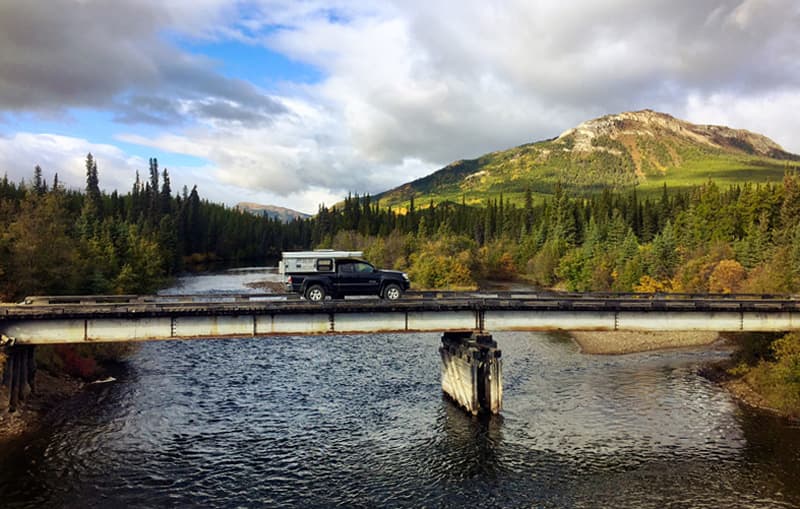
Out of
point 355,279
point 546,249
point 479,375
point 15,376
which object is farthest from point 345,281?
point 546,249

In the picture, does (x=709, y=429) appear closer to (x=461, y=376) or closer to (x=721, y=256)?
(x=461, y=376)

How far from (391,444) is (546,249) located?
11740cm

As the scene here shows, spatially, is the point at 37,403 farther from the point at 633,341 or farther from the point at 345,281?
the point at 633,341

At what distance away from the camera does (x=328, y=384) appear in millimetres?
43750

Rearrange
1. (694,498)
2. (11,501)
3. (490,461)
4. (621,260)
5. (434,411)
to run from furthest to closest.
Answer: (621,260) → (434,411) → (490,461) → (694,498) → (11,501)

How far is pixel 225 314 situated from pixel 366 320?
9165 millimetres

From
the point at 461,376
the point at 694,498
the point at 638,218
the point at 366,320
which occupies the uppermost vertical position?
the point at 638,218

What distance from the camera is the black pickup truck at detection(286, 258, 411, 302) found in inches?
1427

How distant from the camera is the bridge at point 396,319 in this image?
3256cm

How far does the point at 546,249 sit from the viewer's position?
142 m

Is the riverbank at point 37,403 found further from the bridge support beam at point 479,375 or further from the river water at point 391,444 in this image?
the bridge support beam at point 479,375

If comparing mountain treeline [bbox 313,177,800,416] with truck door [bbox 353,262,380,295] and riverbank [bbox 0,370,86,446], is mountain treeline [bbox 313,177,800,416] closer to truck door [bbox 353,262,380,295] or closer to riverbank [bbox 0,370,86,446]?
truck door [bbox 353,262,380,295]

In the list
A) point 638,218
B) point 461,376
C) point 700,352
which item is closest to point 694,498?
point 461,376

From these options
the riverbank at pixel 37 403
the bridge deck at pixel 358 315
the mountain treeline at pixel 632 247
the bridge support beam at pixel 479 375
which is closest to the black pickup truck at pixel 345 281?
the bridge deck at pixel 358 315
